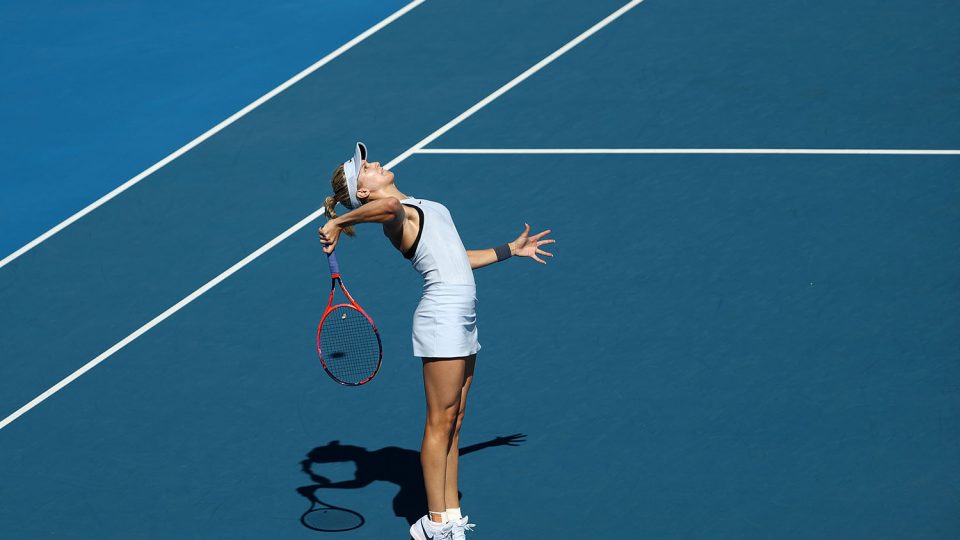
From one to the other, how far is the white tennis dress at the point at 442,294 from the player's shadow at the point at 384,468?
3.99 ft

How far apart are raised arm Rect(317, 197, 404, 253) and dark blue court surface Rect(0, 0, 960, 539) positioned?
183 cm

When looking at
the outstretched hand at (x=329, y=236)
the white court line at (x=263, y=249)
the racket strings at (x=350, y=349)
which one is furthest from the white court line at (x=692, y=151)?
the outstretched hand at (x=329, y=236)

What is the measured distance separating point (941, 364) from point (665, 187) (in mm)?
2733

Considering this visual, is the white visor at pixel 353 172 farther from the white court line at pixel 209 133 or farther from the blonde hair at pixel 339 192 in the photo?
the white court line at pixel 209 133

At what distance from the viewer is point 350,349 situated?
27.3 ft

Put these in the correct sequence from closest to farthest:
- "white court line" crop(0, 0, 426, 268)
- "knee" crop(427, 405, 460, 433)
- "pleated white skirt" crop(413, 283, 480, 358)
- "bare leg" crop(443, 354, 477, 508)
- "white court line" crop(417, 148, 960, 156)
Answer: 1. "pleated white skirt" crop(413, 283, 480, 358)
2. "knee" crop(427, 405, 460, 433)
3. "bare leg" crop(443, 354, 477, 508)
4. "white court line" crop(417, 148, 960, 156)
5. "white court line" crop(0, 0, 426, 268)

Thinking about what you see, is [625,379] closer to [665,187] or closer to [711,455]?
[711,455]

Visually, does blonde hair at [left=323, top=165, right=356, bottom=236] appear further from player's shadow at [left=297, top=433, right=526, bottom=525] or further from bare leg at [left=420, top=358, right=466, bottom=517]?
player's shadow at [left=297, top=433, right=526, bottom=525]

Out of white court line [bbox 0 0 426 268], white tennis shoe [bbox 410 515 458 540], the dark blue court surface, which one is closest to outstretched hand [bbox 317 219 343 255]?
white tennis shoe [bbox 410 515 458 540]

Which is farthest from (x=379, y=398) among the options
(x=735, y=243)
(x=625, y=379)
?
(x=735, y=243)

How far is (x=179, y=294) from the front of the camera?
33.3 ft

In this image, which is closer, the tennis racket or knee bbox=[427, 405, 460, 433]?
knee bbox=[427, 405, 460, 433]

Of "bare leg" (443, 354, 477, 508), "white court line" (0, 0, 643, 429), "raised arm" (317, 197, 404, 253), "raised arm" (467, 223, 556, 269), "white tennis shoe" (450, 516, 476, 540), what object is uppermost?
"white court line" (0, 0, 643, 429)

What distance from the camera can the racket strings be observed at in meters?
8.23
